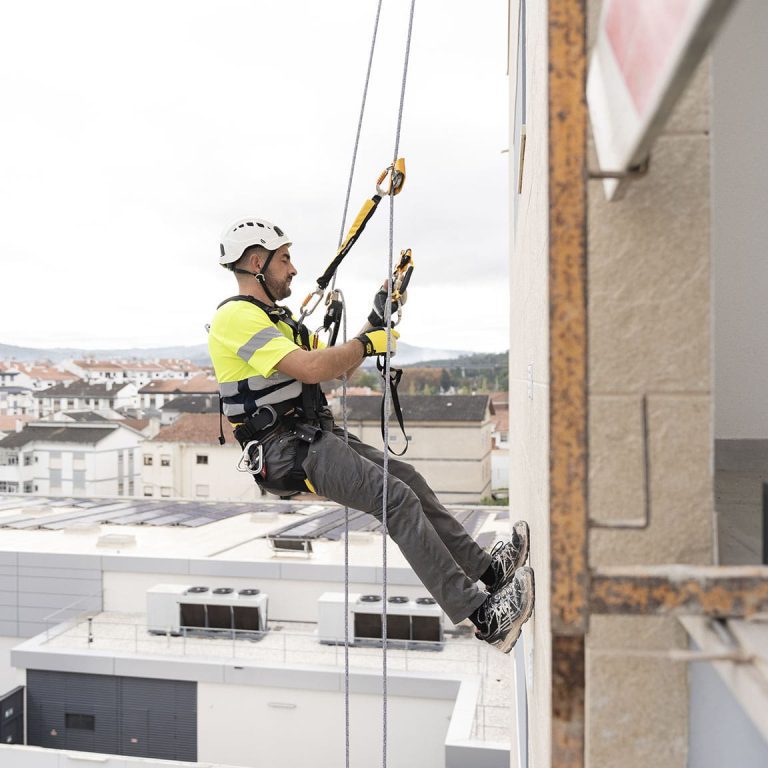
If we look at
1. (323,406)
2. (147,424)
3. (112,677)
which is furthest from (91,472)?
(323,406)

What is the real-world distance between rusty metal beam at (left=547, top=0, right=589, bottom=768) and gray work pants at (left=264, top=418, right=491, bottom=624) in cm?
154

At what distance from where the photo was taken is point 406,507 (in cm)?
270

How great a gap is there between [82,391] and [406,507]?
53819 millimetres

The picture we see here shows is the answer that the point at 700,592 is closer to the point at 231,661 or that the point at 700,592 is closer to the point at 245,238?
the point at 245,238

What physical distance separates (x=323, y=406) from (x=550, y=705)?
1.75m

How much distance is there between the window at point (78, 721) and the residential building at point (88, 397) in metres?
40.3

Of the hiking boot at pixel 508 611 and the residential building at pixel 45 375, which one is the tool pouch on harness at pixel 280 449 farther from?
the residential building at pixel 45 375

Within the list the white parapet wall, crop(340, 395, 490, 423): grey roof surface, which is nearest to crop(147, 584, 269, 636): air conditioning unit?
the white parapet wall

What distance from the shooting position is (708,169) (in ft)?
4.37

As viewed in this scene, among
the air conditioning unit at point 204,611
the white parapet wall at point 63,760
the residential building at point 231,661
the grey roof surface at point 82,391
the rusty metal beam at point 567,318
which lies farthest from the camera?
the grey roof surface at point 82,391

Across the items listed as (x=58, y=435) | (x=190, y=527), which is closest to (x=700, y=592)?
(x=190, y=527)

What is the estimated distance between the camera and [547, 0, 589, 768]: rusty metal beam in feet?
3.51

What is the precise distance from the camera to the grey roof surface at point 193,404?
38375 millimetres

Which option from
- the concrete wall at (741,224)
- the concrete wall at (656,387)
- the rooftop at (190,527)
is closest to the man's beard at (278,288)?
the concrete wall at (741,224)
